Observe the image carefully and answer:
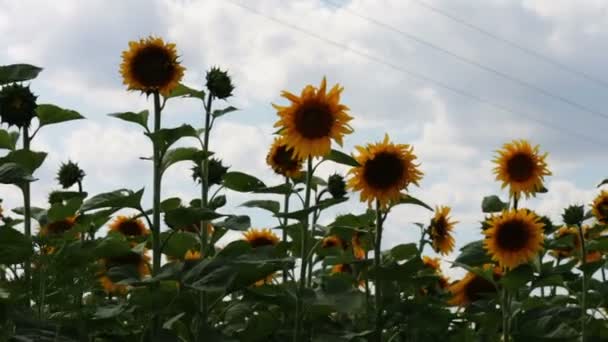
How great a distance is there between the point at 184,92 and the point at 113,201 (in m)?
0.78

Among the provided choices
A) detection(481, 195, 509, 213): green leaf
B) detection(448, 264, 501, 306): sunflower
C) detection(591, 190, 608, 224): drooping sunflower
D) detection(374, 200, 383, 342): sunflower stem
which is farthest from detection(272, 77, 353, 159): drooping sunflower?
detection(591, 190, 608, 224): drooping sunflower

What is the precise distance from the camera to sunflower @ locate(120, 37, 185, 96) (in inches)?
152

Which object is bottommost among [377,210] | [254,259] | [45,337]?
[45,337]

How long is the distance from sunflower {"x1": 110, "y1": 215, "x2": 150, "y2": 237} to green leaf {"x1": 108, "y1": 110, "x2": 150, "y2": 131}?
1.99 meters

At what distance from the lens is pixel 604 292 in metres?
4.70

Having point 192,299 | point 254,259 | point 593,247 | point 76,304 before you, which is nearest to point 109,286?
point 76,304

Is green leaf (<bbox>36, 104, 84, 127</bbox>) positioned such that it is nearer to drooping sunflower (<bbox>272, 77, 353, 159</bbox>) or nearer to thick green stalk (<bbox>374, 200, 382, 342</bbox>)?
drooping sunflower (<bbox>272, 77, 353, 159</bbox>)

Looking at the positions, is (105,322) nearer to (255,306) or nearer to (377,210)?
(255,306)

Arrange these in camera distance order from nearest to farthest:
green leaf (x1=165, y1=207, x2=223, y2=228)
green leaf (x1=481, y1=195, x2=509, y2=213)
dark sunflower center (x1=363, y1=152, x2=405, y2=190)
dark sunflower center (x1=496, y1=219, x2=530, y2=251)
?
green leaf (x1=165, y1=207, x2=223, y2=228) → dark sunflower center (x1=363, y1=152, x2=405, y2=190) → dark sunflower center (x1=496, y1=219, x2=530, y2=251) → green leaf (x1=481, y1=195, x2=509, y2=213)

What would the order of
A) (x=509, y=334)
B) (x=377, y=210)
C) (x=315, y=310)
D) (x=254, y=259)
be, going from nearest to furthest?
1. (x=254, y=259)
2. (x=315, y=310)
3. (x=377, y=210)
4. (x=509, y=334)

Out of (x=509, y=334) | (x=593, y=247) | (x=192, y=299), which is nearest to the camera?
(x=192, y=299)

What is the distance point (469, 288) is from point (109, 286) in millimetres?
2079

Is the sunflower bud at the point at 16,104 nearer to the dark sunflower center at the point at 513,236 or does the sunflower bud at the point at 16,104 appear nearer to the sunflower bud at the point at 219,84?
the sunflower bud at the point at 219,84

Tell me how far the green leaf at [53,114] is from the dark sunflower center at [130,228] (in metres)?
1.81
